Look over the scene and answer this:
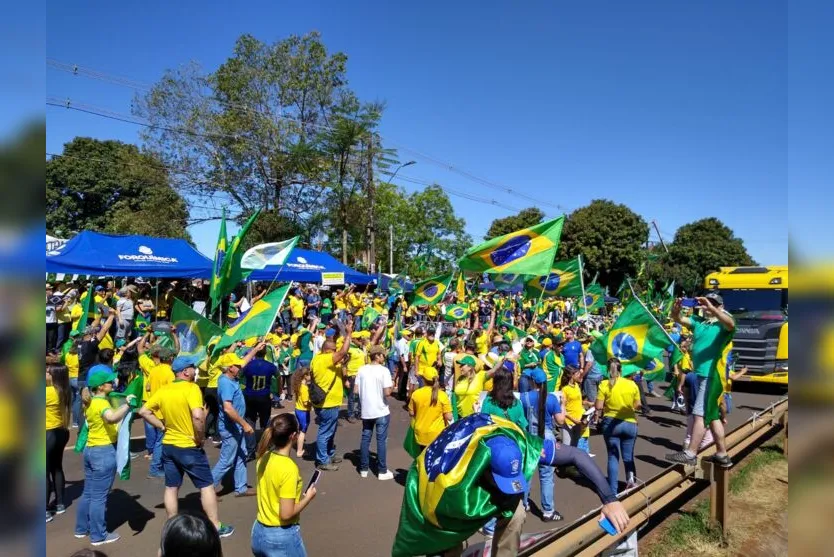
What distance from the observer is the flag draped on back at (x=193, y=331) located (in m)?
6.96

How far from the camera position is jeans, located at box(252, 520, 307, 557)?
3.75 meters

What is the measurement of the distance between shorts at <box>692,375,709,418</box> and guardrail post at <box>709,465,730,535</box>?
84cm

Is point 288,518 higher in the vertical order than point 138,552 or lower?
higher

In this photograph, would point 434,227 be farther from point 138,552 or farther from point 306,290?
point 138,552

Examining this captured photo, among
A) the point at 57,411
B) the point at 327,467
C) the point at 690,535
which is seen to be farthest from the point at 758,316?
the point at 57,411

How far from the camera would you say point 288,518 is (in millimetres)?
3742

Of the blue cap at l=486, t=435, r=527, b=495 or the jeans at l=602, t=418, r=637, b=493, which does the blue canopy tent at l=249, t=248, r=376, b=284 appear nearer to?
the jeans at l=602, t=418, r=637, b=493

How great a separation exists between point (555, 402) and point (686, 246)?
178 ft

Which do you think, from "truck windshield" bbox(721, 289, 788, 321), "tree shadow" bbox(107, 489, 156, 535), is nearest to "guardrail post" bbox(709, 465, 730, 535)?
"tree shadow" bbox(107, 489, 156, 535)

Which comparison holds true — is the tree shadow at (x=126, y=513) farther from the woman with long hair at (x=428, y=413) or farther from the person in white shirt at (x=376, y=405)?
the woman with long hair at (x=428, y=413)

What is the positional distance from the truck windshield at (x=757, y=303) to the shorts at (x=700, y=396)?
1011 cm

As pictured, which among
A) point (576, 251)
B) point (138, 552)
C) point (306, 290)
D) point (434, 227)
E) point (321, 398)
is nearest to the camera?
point (138, 552)
